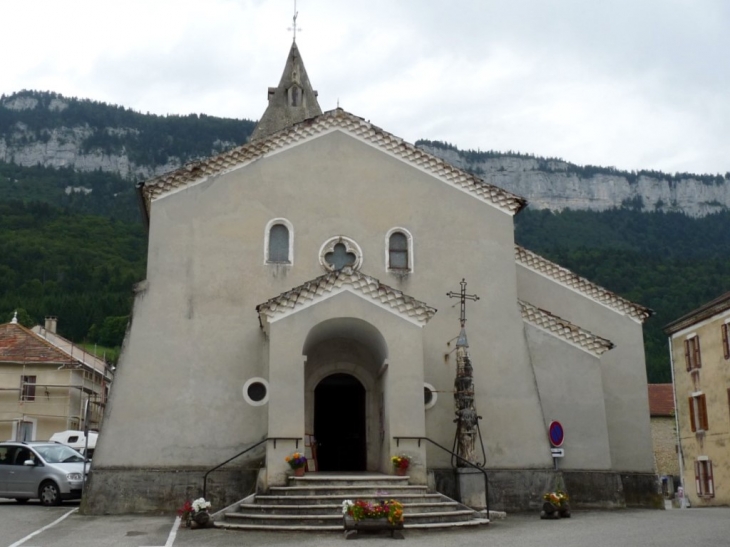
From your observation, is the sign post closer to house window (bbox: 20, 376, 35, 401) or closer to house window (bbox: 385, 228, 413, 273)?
house window (bbox: 385, 228, 413, 273)

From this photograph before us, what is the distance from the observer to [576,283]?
79.0 ft

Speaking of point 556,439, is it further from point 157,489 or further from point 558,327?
point 157,489

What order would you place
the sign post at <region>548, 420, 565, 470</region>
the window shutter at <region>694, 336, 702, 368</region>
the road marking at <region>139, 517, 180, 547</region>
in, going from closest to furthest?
the road marking at <region>139, 517, 180, 547</region>, the sign post at <region>548, 420, 565, 470</region>, the window shutter at <region>694, 336, 702, 368</region>

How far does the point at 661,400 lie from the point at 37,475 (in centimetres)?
4433

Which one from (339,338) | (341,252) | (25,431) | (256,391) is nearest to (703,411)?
(339,338)

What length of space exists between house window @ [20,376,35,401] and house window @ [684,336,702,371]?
110ft

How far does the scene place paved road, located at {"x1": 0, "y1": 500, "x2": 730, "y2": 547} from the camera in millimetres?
12688

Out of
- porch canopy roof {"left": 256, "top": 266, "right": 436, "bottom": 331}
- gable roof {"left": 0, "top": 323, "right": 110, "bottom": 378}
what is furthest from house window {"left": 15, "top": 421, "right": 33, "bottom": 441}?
porch canopy roof {"left": 256, "top": 266, "right": 436, "bottom": 331}

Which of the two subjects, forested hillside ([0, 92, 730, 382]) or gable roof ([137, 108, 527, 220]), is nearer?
gable roof ([137, 108, 527, 220])

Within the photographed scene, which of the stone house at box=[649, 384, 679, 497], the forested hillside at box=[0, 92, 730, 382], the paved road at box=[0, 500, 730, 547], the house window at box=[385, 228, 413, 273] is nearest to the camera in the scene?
the paved road at box=[0, 500, 730, 547]

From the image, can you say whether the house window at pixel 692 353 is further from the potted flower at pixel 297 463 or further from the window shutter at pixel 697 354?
the potted flower at pixel 297 463

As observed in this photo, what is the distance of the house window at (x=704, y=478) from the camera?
3359 cm

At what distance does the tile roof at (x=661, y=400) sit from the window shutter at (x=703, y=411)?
17.2 metres

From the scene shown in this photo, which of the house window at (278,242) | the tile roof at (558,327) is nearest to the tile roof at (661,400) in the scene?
the tile roof at (558,327)
